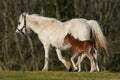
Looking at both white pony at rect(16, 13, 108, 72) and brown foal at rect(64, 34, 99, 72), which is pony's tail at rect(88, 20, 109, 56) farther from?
brown foal at rect(64, 34, 99, 72)

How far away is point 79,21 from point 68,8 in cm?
795

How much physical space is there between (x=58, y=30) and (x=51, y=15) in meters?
7.59

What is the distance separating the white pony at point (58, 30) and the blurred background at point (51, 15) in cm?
635

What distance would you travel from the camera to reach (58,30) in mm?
14203

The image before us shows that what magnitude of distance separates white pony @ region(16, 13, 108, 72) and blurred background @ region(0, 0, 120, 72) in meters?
6.35

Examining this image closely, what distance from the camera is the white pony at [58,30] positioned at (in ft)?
44.9

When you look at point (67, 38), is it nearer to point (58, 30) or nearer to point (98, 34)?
point (58, 30)

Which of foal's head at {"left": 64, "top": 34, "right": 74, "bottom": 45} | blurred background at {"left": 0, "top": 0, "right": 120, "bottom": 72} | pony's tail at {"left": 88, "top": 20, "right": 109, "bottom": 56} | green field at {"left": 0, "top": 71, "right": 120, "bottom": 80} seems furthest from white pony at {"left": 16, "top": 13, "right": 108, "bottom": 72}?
blurred background at {"left": 0, "top": 0, "right": 120, "bottom": 72}

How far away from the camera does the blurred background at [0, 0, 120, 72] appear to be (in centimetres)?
2105

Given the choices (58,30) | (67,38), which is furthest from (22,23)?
(67,38)

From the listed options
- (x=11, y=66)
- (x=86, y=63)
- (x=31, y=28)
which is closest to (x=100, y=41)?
(x=31, y=28)

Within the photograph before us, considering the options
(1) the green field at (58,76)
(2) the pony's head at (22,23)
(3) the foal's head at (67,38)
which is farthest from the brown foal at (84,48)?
(2) the pony's head at (22,23)

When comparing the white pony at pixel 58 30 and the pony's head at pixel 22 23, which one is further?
the pony's head at pixel 22 23

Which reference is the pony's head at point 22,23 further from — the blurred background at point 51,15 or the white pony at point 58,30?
the blurred background at point 51,15
